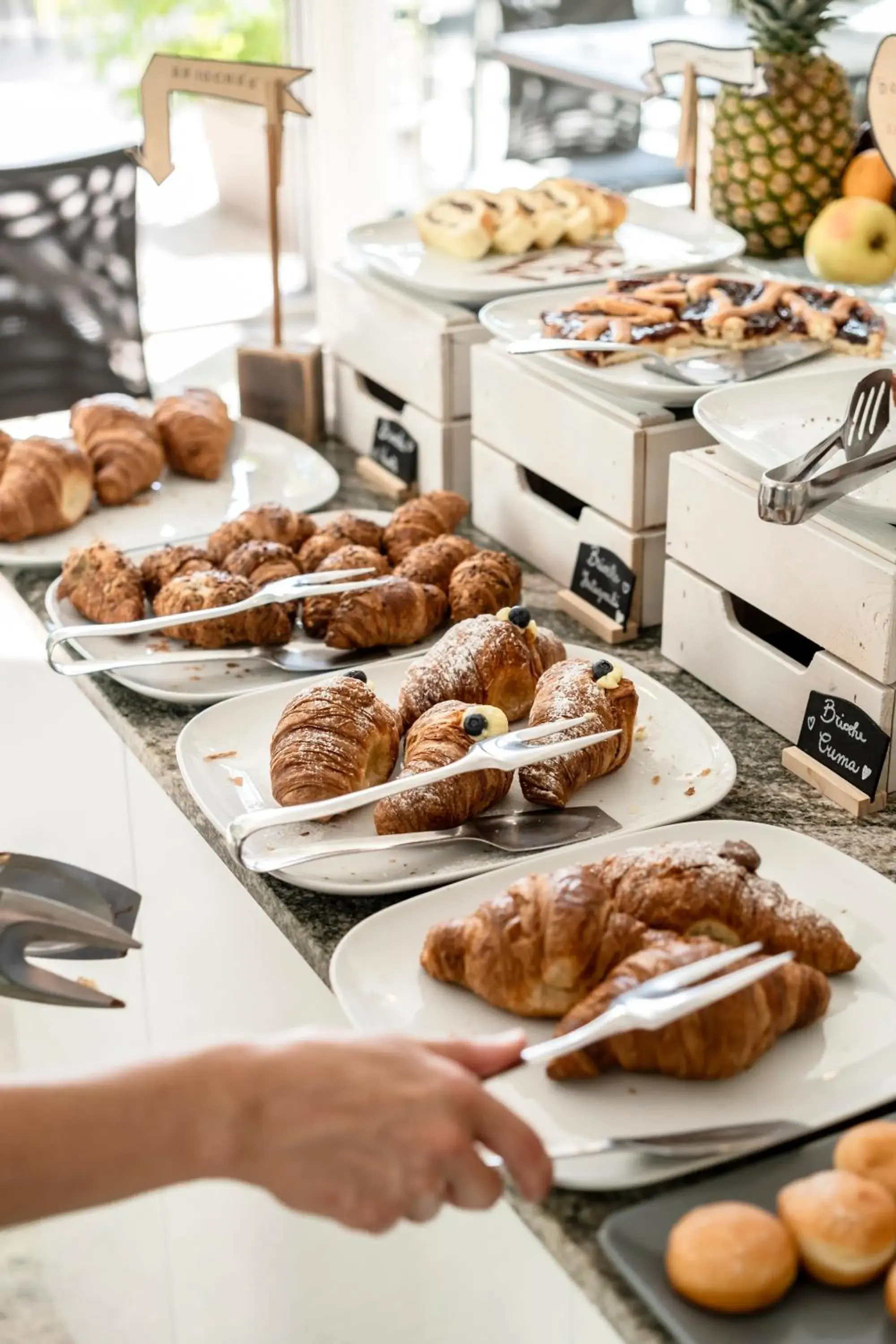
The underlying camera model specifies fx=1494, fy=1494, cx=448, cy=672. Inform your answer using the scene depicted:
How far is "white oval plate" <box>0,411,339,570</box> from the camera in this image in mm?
1729

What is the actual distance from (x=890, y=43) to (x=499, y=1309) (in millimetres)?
1361

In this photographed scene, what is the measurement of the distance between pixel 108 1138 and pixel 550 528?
103 cm

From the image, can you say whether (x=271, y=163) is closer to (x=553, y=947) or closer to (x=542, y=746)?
(x=542, y=746)

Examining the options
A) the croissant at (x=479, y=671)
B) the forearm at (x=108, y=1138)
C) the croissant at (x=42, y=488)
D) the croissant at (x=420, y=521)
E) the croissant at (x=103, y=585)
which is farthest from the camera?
the croissant at (x=42, y=488)

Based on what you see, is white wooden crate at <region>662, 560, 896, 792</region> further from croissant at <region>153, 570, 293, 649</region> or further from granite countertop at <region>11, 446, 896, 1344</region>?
croissant at <region>153, 570, 293, 649</region>

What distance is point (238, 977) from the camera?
136cm

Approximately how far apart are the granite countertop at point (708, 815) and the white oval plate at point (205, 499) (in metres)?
0.11

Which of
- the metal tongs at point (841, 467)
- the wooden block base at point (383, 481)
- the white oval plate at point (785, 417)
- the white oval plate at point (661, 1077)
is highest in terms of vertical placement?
the metal tongs at point (841, 467)

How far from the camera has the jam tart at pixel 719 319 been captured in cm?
155

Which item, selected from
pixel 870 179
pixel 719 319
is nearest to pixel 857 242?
pixel 870 179

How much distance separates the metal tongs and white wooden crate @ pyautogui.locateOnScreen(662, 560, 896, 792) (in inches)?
6.3

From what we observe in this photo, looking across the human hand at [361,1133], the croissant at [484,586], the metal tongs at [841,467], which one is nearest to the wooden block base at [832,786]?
the metal tongs at [841,467]

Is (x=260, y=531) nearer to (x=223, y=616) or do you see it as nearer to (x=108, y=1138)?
(x=223, y=616)

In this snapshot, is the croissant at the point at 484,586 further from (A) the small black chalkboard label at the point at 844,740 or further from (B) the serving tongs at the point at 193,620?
(A) the small black chalkboard label at the point at 844,740
